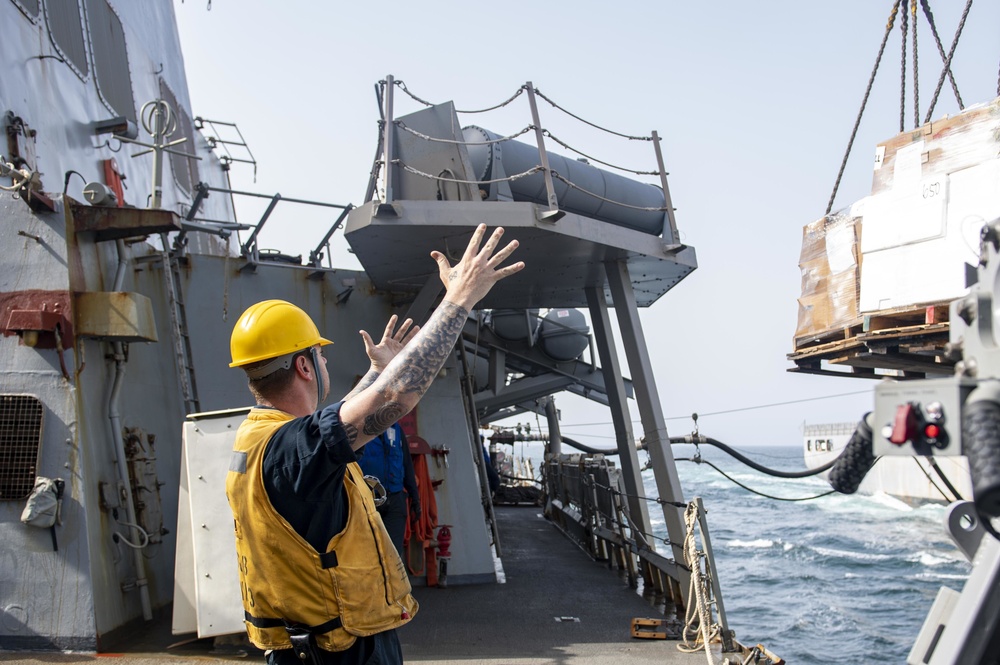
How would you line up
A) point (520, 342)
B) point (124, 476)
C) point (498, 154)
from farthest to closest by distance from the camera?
point (520, 342) → point (498, 154) → point (124, 476)

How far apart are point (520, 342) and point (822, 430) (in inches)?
1924

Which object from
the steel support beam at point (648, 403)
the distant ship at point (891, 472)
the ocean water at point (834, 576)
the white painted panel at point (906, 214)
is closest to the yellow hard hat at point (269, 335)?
the white painted panel at point (906, 214)

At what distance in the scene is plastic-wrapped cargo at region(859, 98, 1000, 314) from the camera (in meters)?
5.08

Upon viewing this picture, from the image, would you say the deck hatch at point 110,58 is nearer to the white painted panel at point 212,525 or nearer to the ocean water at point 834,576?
the white painted panel at point 212,525

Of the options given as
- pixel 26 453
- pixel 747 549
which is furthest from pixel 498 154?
pixel 747 549

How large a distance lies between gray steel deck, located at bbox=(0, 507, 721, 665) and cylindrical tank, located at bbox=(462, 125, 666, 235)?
4.12m

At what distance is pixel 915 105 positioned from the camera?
22.2 feet

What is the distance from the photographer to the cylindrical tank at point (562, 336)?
14672 mm

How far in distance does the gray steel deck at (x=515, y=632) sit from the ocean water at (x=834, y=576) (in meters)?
7.10

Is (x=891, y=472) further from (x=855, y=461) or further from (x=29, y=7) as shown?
(x=855, y=461)

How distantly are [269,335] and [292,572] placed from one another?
0.81 metres

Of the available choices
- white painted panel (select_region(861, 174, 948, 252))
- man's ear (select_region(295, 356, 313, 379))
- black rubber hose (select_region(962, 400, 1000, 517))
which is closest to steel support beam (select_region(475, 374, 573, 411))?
white painted panel (select_region(861, 174, 948, 252))

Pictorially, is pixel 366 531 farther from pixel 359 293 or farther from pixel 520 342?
pixel 520 342

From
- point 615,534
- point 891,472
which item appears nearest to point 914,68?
point 615,534
